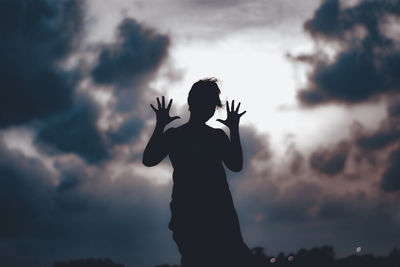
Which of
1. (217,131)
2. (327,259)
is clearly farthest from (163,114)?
(327,259)

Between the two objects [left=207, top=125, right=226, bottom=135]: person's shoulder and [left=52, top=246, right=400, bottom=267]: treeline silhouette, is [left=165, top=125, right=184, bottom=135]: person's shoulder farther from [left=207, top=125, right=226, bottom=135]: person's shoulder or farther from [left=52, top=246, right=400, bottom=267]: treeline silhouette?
[left=52, top=246, right=400, bottom=267]: treeline silhouette

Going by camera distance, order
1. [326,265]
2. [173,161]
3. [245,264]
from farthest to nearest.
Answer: [326,265], [173,161], [245,264]

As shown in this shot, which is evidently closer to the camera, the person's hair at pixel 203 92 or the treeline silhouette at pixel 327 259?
the person's hair at pixel 203 92

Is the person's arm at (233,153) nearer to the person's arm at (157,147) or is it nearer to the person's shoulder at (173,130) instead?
the person's shoulder at (173,130)

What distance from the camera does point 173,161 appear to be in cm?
491

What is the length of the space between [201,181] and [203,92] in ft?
3.59

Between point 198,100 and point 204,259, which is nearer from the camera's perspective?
point 204,259

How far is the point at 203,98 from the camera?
16.6 feet

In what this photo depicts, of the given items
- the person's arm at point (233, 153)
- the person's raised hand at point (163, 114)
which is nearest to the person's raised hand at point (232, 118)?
the person's arm at point (233, 153)

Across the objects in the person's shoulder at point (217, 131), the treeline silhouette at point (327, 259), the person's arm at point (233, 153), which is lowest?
the treeline silhouette at point (327, 259)

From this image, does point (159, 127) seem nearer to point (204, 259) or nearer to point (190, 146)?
point (190, 146)

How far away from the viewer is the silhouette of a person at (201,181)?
4633 mm

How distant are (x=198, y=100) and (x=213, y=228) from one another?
60.2 inches

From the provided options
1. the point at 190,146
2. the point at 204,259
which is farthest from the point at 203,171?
the point at 204,259
